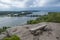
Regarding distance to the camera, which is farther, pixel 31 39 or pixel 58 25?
pixel 58 25

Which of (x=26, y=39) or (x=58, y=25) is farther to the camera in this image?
(x=58, y=25)

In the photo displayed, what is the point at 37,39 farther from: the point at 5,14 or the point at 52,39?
the point at 5,14

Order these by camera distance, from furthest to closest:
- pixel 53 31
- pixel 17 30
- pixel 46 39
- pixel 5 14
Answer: pixel 5 14
pixel 17 30
pixel 53 31
pixel 46 39

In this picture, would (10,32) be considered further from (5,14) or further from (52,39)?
(5,14)

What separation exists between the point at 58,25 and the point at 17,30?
8.63ft

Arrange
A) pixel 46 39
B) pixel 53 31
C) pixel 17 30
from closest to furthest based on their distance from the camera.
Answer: pixel 46 39 → pixel 53 31 → pixel 17 30

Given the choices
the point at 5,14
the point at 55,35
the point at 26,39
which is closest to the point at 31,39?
the point at 26,39

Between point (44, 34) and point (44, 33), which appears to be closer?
point (44, 34)

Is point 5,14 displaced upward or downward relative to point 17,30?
downward

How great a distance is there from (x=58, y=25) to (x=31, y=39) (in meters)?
2.19

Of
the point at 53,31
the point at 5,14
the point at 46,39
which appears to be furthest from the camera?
the point at 5,14

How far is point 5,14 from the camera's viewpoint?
220ft

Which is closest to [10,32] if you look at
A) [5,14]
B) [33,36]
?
[33,36]

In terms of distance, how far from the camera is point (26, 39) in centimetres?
859
